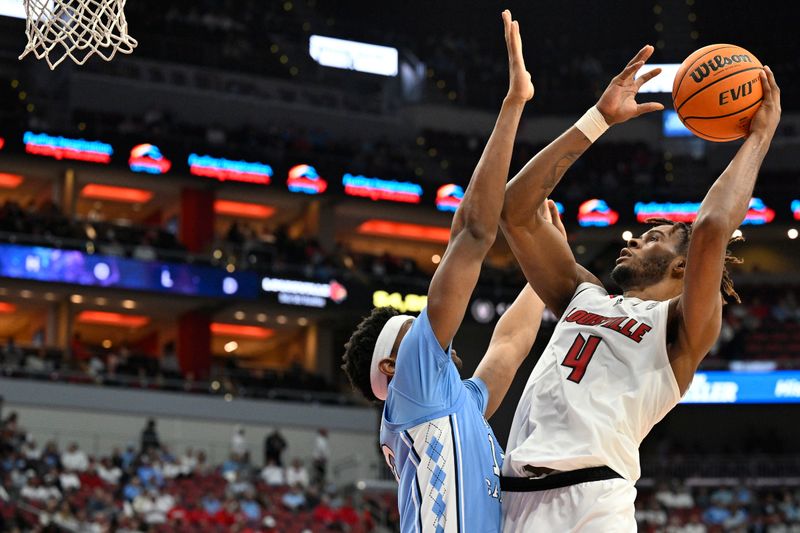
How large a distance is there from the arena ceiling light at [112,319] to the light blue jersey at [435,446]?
32.9 metres

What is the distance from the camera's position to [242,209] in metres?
37.5

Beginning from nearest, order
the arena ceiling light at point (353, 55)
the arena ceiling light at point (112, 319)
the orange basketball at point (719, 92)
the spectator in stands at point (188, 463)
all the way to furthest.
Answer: the orange basketball at point (719, 92)
the spectator in stands at point (188, 463)
the arena ceiling light at point (112, 319)
the arena ceiling light at point (353, 55)

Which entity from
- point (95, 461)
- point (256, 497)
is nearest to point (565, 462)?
point (256, 497)

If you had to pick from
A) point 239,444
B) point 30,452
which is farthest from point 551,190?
point 239,444

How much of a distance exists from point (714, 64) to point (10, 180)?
3218 centimetres

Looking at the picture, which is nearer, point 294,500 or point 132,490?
point 132,490

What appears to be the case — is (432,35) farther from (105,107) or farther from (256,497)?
(256,497)

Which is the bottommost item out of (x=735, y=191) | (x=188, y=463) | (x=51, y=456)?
(x=188, y=463)

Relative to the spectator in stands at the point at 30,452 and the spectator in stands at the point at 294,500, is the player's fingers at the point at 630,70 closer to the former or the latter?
the spectator in stands at the point at 30,452

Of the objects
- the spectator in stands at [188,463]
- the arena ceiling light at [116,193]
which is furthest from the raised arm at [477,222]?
the arena ceiling light at [116,193]

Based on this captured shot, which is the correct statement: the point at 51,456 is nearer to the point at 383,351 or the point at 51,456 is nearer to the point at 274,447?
the point at 274,447

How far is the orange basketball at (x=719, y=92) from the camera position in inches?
181

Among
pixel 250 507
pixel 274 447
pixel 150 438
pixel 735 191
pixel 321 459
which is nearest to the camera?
pixel 735 191

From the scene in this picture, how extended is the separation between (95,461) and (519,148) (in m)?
17.1
